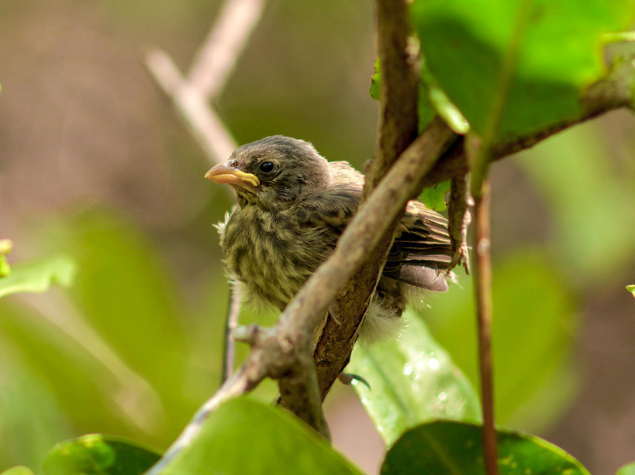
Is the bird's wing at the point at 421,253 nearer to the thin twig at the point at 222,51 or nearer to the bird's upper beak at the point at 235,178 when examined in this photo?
the bird's upper beak at the point at 235,178

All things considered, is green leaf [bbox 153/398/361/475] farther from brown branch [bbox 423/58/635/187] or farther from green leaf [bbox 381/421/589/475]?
brown branch [bbox 423/58/635/187]

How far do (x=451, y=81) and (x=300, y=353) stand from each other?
0.41 m

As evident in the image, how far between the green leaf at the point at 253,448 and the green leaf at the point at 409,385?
80cm

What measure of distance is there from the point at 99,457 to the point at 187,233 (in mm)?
5805

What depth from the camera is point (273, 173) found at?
107 inches

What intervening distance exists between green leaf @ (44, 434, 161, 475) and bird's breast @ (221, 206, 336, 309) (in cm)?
123

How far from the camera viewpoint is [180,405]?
255 centimetres

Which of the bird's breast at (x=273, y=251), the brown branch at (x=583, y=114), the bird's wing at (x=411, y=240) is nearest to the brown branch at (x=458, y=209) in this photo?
the brown branch at (x=583, y=114)

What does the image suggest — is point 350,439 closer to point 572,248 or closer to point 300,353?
point 572,248

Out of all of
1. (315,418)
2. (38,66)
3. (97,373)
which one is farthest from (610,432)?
(38,66)

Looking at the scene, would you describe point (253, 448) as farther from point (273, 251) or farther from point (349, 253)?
point (273, 251)

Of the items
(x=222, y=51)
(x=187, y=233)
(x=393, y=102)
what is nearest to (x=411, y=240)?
(x=393, y=102)

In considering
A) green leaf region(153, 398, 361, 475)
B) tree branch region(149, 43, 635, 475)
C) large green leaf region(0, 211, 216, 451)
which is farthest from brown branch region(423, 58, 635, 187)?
large green leaf region(0, 211, 216, 451)

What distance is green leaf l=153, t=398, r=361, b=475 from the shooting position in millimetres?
845
